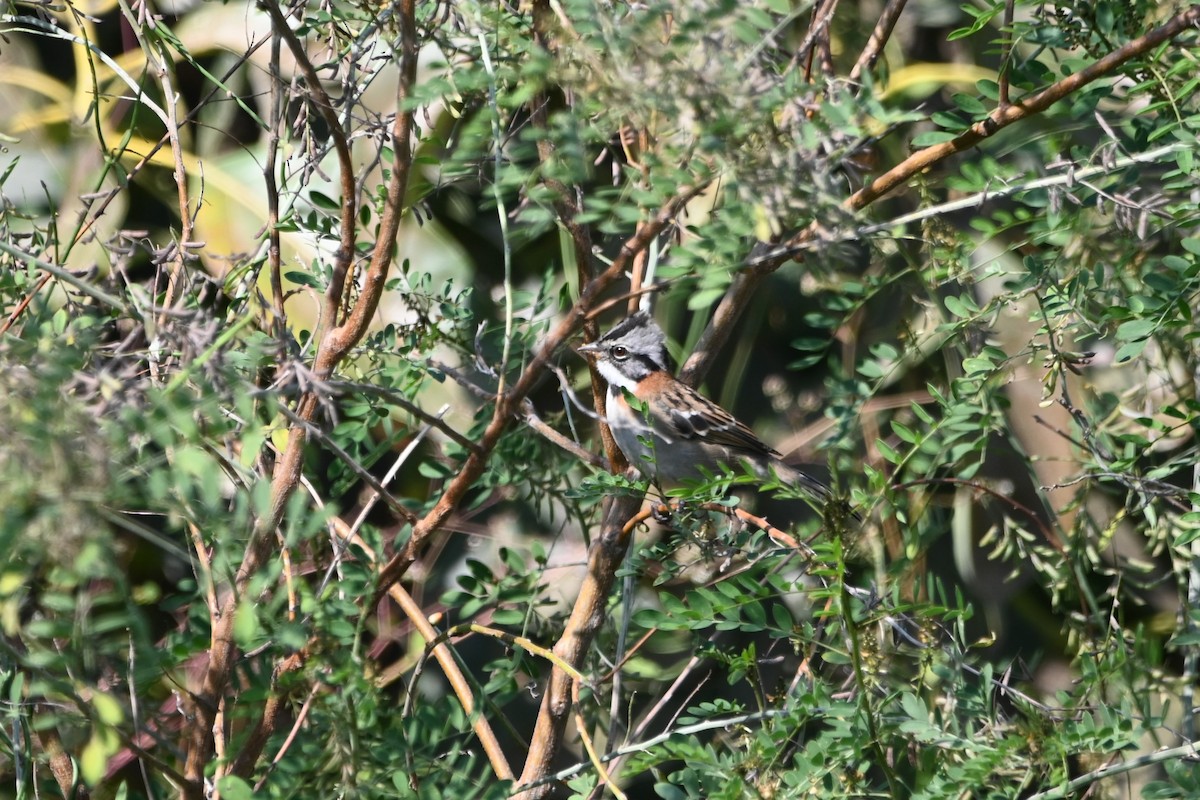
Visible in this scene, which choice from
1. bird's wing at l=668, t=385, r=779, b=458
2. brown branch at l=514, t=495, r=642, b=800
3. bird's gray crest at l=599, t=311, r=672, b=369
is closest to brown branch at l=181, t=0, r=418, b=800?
brown branch at l=514, t=495, r=642, b=800

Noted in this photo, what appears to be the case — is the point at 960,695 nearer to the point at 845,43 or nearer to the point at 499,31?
the point at 499,31

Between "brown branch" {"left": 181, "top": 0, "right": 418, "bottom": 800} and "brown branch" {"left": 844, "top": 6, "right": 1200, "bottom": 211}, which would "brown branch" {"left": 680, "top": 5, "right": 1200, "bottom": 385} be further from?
"brown branch" {"left": 181, "top": 0, "right": 418, "bottom": 800}

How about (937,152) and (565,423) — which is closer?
(937,152)

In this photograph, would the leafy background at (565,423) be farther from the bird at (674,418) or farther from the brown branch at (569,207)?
the bird at (674,418)

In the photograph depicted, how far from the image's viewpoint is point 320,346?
179 cm

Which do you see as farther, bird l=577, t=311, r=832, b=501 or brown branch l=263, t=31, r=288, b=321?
bird l=577, t=311, r=832, b=501

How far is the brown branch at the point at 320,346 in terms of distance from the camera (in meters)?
1.53

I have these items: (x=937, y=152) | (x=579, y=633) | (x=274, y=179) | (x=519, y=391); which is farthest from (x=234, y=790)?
(x=937, y=152)

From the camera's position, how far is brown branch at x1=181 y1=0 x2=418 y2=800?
153 centimetres

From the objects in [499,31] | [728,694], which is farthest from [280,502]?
[728,694]

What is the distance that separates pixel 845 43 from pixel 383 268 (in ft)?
9.16

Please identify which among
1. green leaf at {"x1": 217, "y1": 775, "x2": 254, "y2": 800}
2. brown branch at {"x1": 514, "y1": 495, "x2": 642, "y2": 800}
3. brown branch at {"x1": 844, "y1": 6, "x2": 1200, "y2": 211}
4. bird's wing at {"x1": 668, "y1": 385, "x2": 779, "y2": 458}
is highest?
brown branch at {"x1": 844, "y1": 6, "x2": 1200, "y2": 211}

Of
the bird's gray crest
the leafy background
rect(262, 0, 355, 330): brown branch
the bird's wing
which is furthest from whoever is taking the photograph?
the bird's wing

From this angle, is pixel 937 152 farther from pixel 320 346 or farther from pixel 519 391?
pixel 320 346
